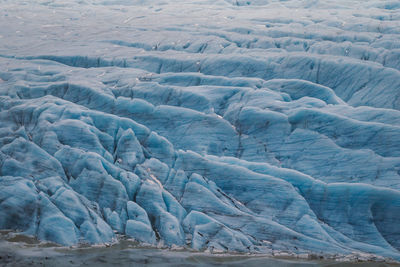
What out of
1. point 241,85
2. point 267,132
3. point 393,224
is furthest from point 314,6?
point 393,224

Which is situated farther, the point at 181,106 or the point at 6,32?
the point at 6,32

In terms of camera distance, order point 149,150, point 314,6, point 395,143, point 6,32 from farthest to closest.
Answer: point 314,6
point 6,32
point 149,150
point 395,143

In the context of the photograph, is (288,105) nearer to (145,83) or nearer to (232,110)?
(232,110)

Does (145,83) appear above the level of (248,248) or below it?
above

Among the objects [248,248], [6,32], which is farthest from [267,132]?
[6,32]

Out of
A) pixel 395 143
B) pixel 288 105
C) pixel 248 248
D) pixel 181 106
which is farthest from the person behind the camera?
pixel 181 106

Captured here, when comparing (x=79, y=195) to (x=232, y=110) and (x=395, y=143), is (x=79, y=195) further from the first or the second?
(x=395, y=143)
